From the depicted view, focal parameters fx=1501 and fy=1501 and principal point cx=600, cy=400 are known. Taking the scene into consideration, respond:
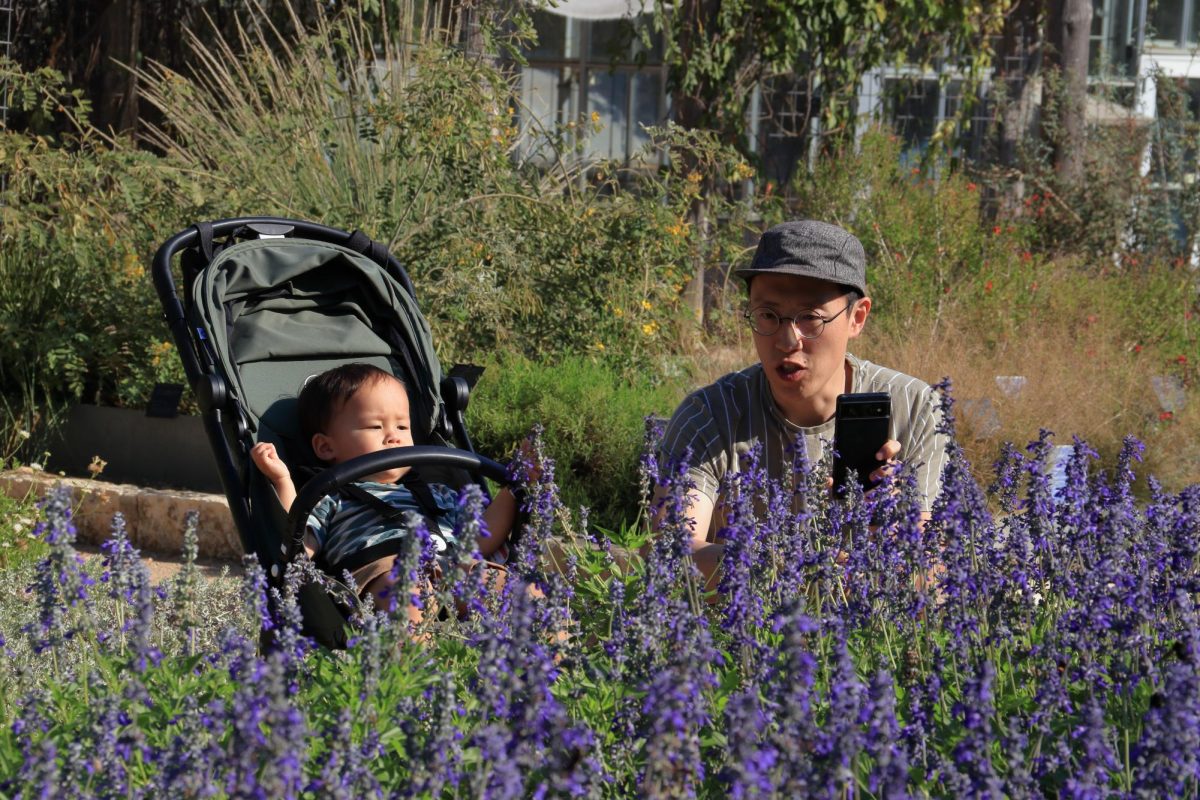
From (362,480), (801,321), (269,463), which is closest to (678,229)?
(362,480)

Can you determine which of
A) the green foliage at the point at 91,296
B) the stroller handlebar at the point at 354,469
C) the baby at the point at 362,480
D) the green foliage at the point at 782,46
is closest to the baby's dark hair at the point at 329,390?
the baby at the point at 362,480

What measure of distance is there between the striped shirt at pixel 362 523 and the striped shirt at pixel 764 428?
73 centimetres

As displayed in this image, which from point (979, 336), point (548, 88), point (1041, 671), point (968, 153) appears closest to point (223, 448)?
point (1041, 671)

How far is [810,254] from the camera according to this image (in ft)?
12.9

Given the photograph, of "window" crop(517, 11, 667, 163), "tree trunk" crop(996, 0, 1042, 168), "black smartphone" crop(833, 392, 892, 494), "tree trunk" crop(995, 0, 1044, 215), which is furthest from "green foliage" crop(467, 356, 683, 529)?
"tree trunk" crop(996, 0, 1042, 168)

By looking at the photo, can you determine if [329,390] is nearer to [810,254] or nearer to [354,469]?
[354,469]

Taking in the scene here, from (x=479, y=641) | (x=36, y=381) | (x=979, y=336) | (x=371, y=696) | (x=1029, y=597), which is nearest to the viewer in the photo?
(x=371, y=696)

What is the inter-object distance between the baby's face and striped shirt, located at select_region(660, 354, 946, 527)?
910 millimetres

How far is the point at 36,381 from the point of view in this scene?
315 inches

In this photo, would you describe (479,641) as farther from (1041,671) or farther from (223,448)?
(223,448)

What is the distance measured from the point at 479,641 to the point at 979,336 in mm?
6874

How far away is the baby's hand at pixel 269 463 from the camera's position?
4.40m

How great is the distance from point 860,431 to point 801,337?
29 cm

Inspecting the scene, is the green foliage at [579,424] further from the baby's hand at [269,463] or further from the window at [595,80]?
the window at [595,80]
